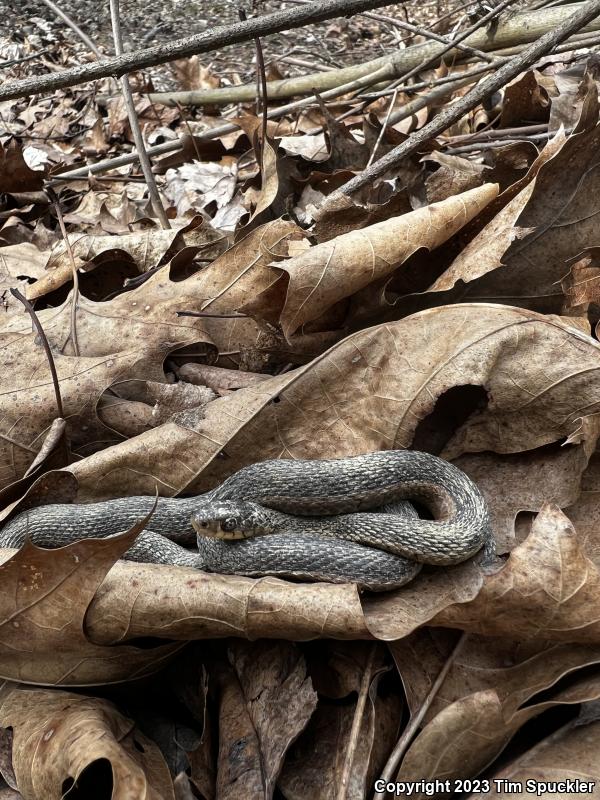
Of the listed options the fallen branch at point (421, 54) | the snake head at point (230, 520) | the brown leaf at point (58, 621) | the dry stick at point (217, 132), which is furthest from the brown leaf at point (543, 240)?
the dry stick at point (217, 132)

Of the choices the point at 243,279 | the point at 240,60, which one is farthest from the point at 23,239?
the point at 240,60

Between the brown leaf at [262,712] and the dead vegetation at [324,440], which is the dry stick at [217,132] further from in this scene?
the brown leaf at [262,712]

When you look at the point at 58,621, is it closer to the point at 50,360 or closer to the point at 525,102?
the point at 50,360

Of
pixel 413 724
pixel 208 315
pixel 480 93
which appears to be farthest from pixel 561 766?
pixel 480 93

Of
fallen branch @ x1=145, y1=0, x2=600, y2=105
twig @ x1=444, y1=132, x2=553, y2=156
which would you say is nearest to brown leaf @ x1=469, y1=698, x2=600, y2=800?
twig @ x1=444, y1=132, x2=553, y2=156

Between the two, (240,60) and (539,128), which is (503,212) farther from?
(240,60)

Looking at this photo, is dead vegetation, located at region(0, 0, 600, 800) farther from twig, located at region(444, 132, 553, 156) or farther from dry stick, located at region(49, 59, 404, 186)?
dry stick, located at region(49, 59, 404, 186)
